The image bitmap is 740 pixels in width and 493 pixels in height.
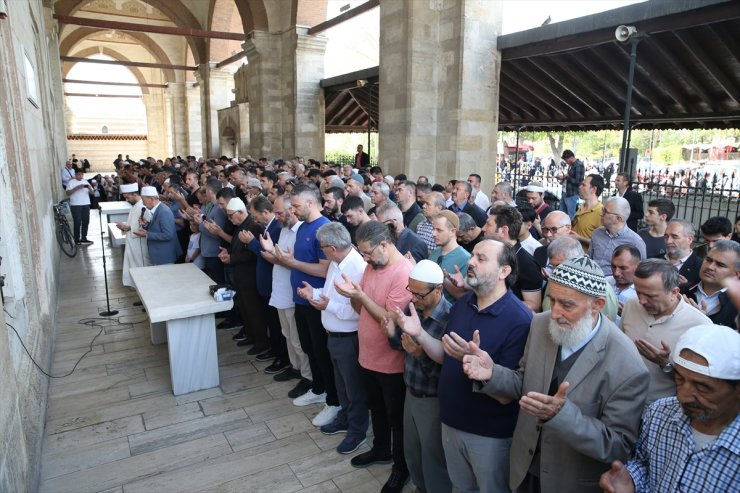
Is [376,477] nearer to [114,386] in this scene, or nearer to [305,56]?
[114,386]

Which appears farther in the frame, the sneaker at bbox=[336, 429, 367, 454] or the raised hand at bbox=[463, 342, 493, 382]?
the sneaker at bbox=[336, 429, 367, 454]

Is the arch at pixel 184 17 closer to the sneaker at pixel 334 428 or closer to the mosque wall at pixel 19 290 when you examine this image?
the mosque wall at pixel 19 290

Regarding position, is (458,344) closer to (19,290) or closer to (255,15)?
(19,290)

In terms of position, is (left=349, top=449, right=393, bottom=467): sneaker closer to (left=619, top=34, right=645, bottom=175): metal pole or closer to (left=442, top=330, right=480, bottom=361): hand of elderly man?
(left=442, top=330, right=480, bottom=361): hand of elderly man

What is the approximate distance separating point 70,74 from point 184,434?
1730 inches

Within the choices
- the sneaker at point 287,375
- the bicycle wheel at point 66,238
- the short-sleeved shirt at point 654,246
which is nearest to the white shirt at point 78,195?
the bicycle wheel at point 66,238

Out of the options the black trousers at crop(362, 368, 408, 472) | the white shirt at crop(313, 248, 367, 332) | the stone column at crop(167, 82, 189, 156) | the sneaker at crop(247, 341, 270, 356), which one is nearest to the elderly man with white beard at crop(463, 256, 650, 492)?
the black trousers at crop(362, 368, 408, 472)

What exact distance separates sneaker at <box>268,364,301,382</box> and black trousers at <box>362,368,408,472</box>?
170cm

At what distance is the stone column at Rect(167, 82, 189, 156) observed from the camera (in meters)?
30.7

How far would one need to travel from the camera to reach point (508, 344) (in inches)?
98.7

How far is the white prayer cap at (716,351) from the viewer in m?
1.58

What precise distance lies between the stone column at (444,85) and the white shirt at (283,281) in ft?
18.1

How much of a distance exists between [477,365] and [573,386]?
0.41m

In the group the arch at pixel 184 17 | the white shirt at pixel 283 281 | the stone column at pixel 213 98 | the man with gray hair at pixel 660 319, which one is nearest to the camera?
the man with gray hair at pixel 660 319
